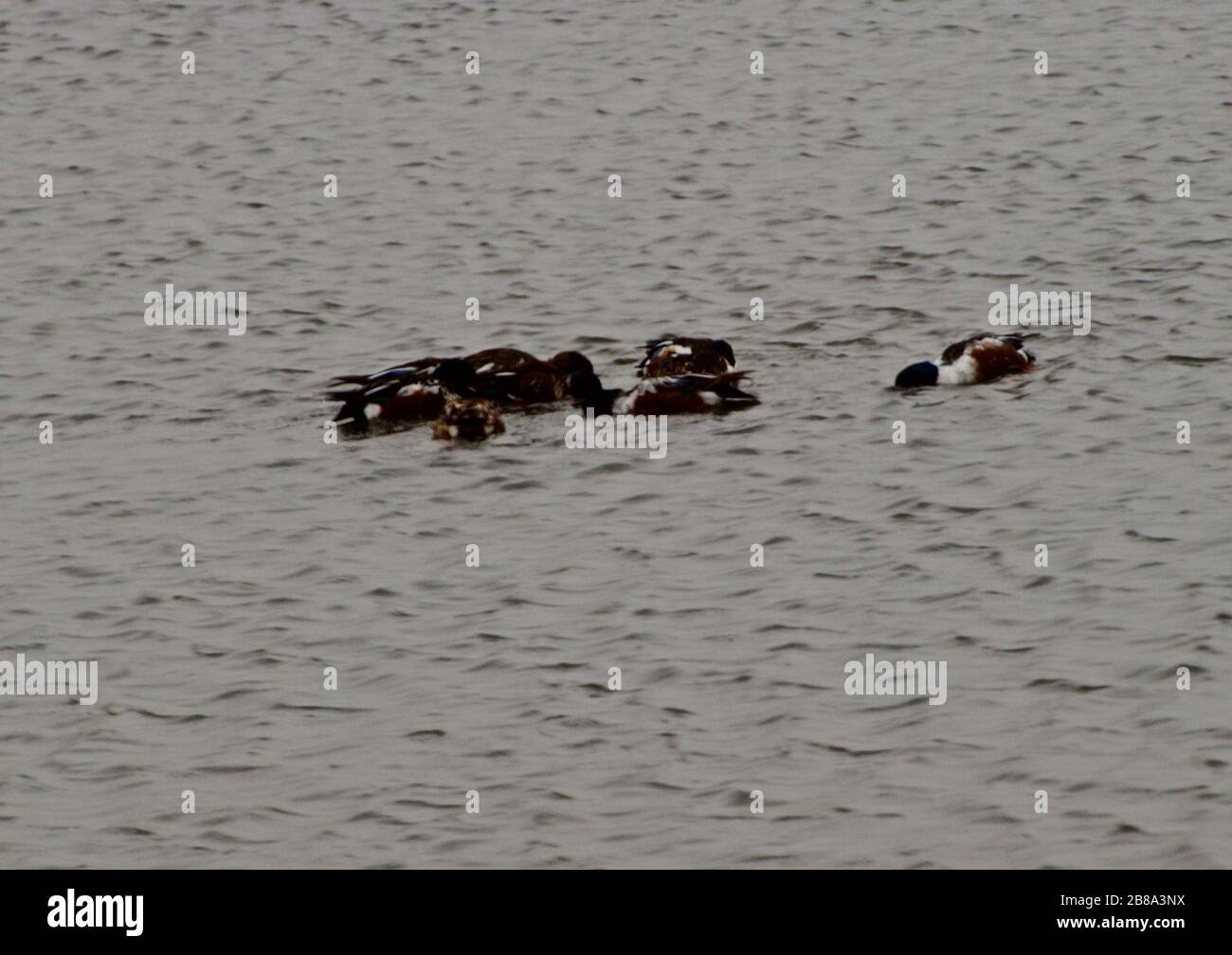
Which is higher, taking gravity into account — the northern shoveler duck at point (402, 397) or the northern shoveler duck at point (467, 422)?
the northern shoveler duck at point (402, 397)

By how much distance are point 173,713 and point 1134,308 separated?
36.6 ft

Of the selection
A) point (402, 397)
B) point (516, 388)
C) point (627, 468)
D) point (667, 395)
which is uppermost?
point (516, 388)

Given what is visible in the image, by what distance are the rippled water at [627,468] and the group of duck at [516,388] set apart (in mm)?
246

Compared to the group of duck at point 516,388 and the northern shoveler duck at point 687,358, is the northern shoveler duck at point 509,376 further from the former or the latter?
the northern shoveler duck at point 687,358

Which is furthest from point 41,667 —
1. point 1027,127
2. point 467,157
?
point 1027,127

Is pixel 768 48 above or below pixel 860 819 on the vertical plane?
above

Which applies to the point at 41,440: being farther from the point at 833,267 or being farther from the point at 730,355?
the point at 833,267

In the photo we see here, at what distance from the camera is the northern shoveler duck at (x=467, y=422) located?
18641mm

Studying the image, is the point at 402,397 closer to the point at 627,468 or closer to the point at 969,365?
the point at 627,468

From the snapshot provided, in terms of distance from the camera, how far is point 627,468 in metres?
18.0

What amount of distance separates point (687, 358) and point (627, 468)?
4.92 ft

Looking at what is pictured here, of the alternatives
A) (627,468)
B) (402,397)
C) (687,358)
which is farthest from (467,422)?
(687,358)

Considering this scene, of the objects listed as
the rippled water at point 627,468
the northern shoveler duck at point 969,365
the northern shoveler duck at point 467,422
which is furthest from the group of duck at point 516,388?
the northern shoveler duck at point 969,365
